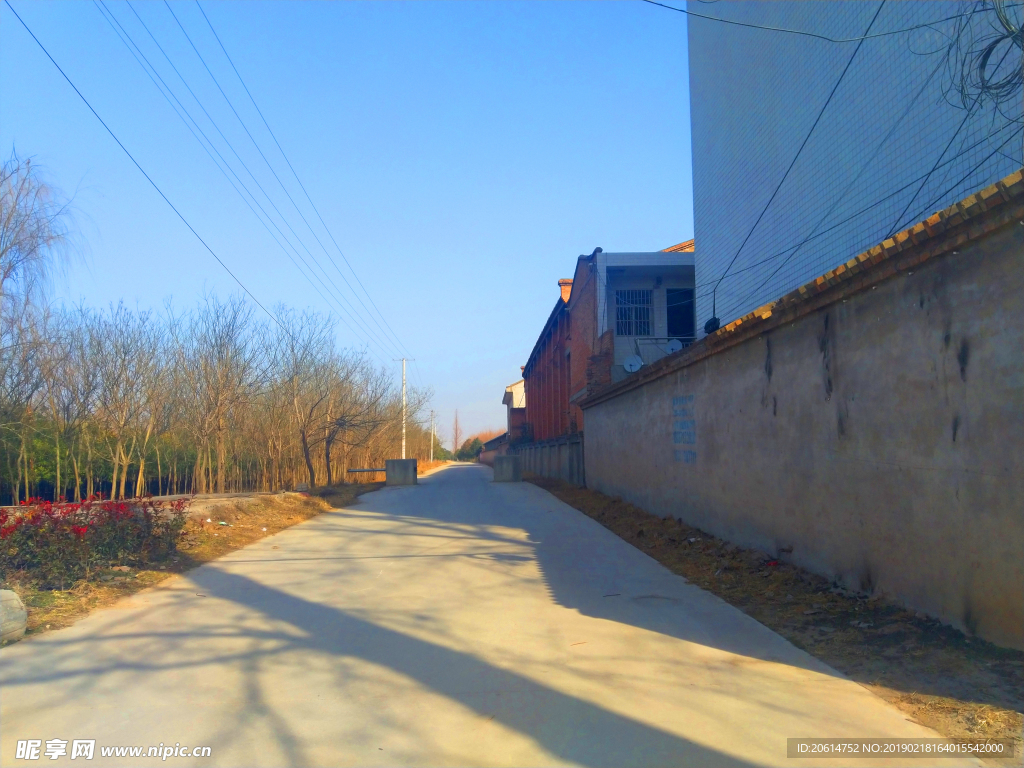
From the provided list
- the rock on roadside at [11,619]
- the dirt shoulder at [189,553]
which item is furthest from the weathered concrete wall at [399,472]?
the rock on roadside at [11,619]

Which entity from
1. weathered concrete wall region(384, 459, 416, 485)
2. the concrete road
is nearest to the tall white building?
the concrete road

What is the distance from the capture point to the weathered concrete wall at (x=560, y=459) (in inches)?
1073

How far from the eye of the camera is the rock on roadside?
20.1 ft

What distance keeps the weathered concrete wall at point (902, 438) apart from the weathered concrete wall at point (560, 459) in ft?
54.7

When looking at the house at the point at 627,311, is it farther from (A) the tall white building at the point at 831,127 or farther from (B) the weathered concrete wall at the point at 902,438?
(B) the weathered concrete wall at the point at 902,438

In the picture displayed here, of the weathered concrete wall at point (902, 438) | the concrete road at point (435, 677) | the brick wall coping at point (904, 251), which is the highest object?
the brick wall coping at point (904, 251)

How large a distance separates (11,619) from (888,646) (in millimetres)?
7263

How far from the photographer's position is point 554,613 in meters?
7.08

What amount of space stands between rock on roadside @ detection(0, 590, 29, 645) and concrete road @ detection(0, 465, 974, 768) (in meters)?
0.15

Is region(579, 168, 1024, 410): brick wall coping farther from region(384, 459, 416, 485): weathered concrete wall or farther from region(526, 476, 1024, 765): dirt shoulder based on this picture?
region(384, 459, 416, 485): weathered concrete wall

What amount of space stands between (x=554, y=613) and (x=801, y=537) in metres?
3.11

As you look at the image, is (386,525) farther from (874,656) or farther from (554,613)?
(874,656)

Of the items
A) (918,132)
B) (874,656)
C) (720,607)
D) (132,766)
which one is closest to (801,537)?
(720,607)

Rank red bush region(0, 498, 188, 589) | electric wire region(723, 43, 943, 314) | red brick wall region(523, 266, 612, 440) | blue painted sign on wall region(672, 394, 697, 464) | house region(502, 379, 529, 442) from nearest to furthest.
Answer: red bush region(0, 498, 188, 589)
electric wire region(723, 43, 943, 314)
blue painted sign on wall region(672, 394, 697, 464)
red brick wall region(523, 266, 612, 440)
house region(502, 379, 529, 442)
